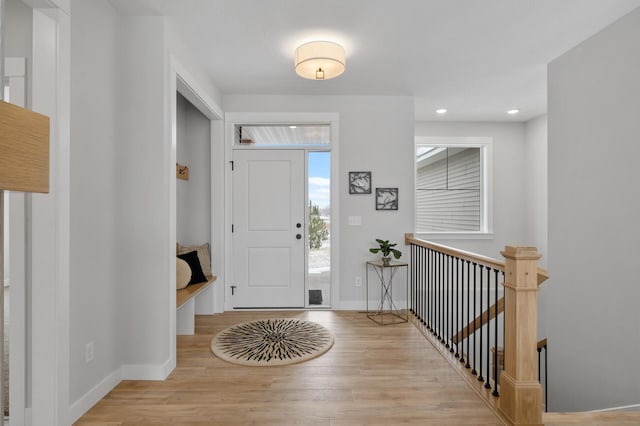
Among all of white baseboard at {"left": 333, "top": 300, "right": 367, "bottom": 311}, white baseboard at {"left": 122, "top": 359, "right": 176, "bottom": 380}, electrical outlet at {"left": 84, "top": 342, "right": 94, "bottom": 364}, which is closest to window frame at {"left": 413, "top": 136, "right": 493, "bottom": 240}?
white baseboard at {"left": 333, "top": 300, "right": 367, "bottom": 311}

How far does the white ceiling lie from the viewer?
2.33 m

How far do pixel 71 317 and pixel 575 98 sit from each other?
13.4ft

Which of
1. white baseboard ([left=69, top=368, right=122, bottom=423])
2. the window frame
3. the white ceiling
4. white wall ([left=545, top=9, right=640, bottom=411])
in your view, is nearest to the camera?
white baseboard ([left=69, top=368, right=122, bottom=423])

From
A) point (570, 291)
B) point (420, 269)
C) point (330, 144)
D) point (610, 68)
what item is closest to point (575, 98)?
point (610, 68)

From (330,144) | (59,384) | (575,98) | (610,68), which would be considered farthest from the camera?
(330,144)

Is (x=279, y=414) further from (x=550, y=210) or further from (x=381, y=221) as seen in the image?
(x=550, y=210)

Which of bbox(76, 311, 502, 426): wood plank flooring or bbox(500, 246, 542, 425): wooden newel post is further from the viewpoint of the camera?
bbox(76, 311, 502, 426): wood plank flooring

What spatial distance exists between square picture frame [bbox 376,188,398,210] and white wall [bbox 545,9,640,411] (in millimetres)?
1543

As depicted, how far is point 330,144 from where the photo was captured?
4047 millimetres

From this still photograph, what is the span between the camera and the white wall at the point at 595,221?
2.48 m

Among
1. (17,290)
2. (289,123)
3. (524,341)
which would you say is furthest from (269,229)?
(524,341)

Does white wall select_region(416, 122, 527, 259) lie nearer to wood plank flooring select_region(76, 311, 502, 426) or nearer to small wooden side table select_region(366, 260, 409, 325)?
small wooden side table select_region(366, 260, 409, 325)

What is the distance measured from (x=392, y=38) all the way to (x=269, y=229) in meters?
2.41

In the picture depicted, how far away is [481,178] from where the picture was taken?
5199 millimetres
